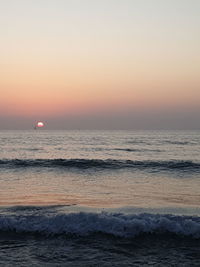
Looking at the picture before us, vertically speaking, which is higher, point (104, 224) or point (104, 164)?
point (104, 224)

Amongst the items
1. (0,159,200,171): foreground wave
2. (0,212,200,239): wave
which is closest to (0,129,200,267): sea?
(0,212,200,239): wave

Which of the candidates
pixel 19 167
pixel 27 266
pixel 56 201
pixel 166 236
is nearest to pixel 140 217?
pixel 166 236

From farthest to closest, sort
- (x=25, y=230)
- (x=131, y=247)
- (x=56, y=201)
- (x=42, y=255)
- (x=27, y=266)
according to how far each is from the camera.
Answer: (x=56, y=201)
(x=25, y=230)
(x=131, y=247)
(x=42, y=255)
(x=27, y=266)

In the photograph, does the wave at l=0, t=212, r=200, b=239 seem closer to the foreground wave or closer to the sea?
the sea

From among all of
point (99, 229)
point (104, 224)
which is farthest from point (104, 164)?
point (99, 229)

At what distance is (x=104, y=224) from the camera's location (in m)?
8.31

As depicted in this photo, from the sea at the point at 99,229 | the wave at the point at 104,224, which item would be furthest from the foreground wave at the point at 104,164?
the wave at the point at 104,224

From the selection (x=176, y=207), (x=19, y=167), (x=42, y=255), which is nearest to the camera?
(x=42, y=255)

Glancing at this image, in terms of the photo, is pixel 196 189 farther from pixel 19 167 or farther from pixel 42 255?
pixel 19 167

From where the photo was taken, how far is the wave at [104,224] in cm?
796

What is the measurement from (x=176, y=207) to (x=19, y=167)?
711 inches

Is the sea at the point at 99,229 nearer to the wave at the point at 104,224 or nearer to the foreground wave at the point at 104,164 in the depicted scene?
the wave at the point at 104,224

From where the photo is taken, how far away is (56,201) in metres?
12.5

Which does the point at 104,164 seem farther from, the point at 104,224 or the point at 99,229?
the point at 99,229
